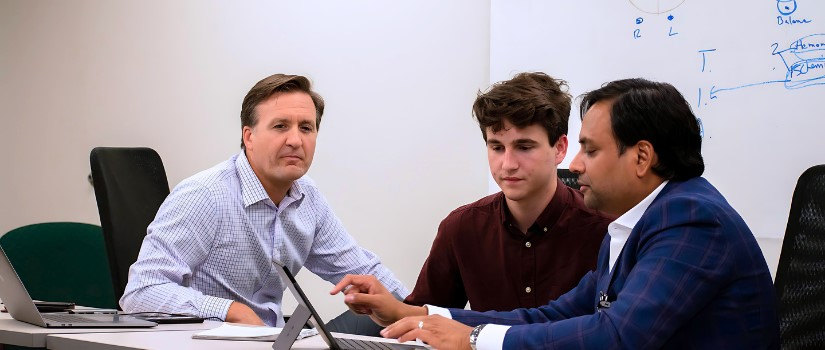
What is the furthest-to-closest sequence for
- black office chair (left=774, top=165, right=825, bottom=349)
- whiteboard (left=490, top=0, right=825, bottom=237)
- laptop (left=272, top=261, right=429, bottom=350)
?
whiteboard (left=490, top=0, right=825, bottom=237) → black office chair (left=774, top=165, right=825, bottom=349) → laptop (left=272, top=261, right=429, bottom=350)

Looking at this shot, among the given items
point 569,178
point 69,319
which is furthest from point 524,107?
point 69,319

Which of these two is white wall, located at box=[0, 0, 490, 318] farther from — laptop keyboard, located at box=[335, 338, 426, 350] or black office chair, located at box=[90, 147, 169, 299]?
laptop keyboard, located at box=[335, 338, 426, 350]

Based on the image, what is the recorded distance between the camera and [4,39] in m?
→ 4.70

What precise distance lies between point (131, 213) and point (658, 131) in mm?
1745

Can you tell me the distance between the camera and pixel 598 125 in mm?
1844

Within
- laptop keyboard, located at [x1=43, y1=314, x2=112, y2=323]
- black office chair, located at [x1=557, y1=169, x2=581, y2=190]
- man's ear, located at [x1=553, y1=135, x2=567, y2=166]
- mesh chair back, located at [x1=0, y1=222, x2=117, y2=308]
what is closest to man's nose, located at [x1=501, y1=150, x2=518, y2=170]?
man's ear, located at [x1=553, y1=135, x2=567, y2=166]

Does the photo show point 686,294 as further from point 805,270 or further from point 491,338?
point 805,270

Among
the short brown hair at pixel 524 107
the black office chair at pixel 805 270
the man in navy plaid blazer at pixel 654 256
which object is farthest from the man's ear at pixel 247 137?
the black office chair at pixel 805 270

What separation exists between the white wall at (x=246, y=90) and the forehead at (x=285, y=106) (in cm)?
84

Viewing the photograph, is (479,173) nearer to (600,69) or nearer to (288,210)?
(600,69)

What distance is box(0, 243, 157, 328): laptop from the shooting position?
2.01m

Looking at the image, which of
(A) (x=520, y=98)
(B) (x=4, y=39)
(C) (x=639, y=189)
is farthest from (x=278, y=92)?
(B) (x=4, y=39)

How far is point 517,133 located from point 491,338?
0.77 m

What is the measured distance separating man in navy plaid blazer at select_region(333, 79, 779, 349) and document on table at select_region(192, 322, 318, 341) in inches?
10.6
